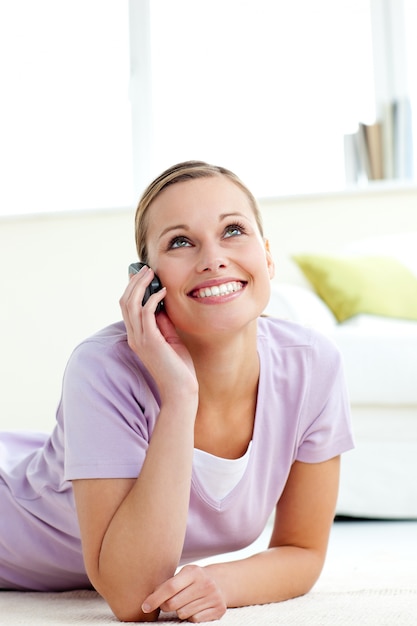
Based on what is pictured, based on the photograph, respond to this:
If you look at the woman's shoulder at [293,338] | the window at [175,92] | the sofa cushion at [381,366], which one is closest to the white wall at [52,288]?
the window at [175,92]

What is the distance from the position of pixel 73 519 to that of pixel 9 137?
3189mm

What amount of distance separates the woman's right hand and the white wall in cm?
250

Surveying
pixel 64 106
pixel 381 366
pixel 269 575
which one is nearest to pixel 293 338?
pixel 269 575

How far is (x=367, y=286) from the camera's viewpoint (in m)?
2.83

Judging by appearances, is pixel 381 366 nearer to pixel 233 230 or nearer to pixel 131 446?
pixel 233 230

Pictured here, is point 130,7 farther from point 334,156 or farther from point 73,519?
point 73,519

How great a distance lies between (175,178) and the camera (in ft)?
4.27

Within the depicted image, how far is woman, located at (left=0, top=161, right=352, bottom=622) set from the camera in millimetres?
1115

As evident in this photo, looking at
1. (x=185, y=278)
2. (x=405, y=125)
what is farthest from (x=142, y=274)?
(x=405, y=125)

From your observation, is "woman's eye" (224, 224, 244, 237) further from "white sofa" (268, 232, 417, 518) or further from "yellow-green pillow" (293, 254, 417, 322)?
"yellow-green pillow" (293, 254, 417, 322)

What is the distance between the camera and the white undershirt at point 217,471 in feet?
4.13

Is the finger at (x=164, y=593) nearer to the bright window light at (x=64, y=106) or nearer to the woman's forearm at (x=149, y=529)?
the woman's forearm at (x=149, y=529)

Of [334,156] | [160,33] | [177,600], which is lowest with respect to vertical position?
[177,600]

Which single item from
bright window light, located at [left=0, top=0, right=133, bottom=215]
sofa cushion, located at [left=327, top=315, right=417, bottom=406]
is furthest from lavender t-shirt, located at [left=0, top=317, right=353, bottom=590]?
bright window light, located at [left=0, top=0, right=133, bottom=215]
